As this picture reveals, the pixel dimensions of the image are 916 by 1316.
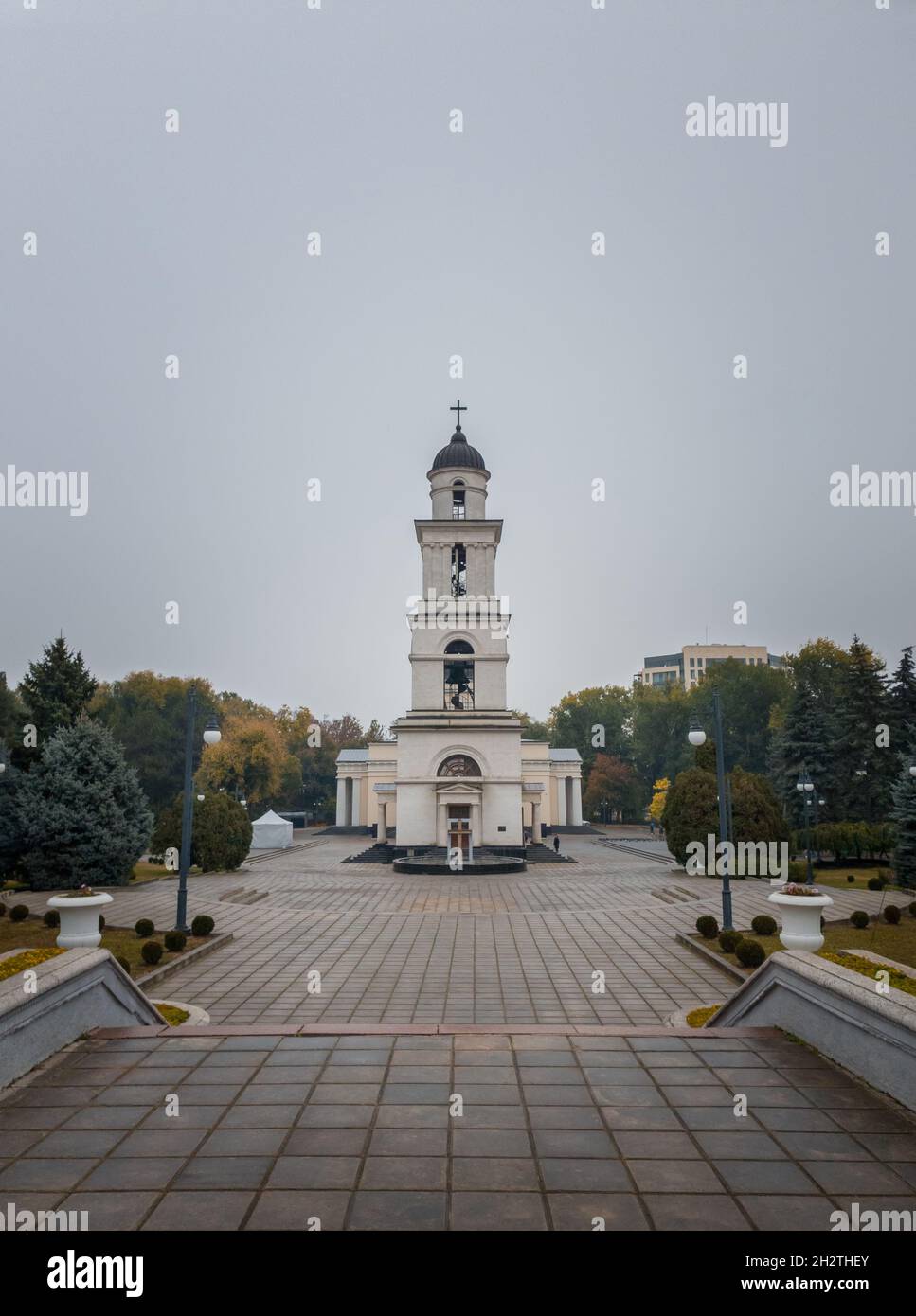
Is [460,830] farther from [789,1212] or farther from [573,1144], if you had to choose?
[789,1212]

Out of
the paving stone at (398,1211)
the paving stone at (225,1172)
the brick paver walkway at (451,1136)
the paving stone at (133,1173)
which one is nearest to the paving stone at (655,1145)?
the brick paver walkway at (451,1136)

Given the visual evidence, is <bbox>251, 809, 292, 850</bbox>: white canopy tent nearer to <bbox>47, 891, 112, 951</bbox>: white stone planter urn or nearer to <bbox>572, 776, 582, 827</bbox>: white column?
<bbox>572, 776, 582, 827</bbox>: white column

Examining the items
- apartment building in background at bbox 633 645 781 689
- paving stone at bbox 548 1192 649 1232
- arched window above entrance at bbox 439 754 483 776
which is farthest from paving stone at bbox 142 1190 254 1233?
apartment building in background at bbox 633 645 781 689

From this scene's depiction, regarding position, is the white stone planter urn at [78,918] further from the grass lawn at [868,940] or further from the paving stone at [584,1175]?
the grass lawn at [868,940]

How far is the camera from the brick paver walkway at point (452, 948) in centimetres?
1120

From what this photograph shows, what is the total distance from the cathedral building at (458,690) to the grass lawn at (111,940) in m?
21.4

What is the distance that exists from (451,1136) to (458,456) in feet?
130

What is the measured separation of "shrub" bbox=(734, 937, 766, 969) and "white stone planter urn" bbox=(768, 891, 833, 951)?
4164mm

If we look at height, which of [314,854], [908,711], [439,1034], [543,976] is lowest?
[314,854]

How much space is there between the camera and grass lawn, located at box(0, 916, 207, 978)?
13727 millimetres
